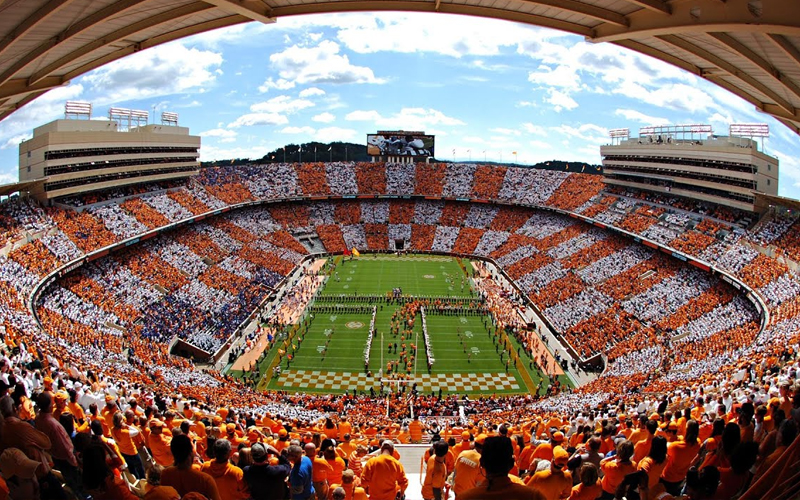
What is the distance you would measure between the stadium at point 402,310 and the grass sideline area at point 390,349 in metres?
0.20

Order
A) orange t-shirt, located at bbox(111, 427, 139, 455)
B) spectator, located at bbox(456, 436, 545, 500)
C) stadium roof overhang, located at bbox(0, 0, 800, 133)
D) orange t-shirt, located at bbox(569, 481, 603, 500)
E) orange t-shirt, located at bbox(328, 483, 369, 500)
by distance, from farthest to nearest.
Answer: stadium roof overhang, located at bbox(0, 0, 800, 133) < orange t-shirt, located at bbox(111, 427, 139, 455) < orange t-shirt, located at bbox(328, 483, 369, 500) < orange t-shirt, located at bbox(569, 481, 603, 500) < spectator, located at bbox(456, 436, 545, 500)

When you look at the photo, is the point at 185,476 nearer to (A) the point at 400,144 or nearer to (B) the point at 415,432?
(B) the point at 415,432

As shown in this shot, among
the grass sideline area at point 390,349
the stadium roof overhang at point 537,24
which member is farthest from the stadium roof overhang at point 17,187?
the stadium roof overhang at point 537,24

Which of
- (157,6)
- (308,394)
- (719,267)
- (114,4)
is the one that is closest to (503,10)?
(157,6)

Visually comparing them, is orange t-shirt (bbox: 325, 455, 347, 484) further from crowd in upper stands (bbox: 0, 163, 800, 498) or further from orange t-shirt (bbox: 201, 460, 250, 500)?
crowd in upper stands (bbox: 0, 163, 800, 498)

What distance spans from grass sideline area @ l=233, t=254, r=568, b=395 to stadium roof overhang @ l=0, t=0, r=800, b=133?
1850 centimetres

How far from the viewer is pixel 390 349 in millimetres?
31531

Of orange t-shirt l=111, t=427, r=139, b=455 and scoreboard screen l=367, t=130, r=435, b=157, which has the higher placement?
scoreboard screen l=367, t=130, r=435, b=157

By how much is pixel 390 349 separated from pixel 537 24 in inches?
925

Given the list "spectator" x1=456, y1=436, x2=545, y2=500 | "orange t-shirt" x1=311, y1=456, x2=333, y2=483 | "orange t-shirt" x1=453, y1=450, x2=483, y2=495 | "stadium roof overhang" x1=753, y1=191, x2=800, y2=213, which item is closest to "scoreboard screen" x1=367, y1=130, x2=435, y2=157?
"stadium roof overhang" x1=753, y1=191, x2=800, y2=213

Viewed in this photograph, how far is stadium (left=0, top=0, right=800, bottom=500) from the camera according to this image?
7094 millimetres

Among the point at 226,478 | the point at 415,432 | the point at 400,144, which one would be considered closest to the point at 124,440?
the point at 226,478

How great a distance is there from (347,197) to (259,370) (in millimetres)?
39009

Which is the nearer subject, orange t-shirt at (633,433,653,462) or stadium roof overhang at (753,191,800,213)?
orange t-shirt at (633,433,653,462)
